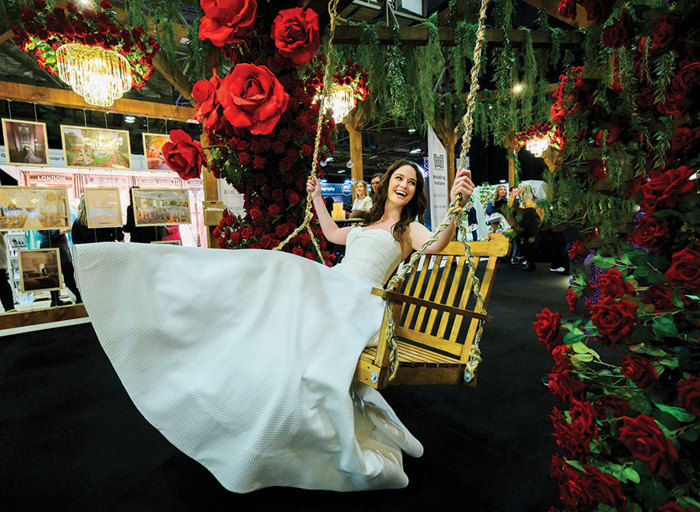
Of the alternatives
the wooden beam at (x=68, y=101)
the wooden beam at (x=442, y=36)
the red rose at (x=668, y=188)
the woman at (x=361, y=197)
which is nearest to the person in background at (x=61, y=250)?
the wooden beam at (x=68, y=101)

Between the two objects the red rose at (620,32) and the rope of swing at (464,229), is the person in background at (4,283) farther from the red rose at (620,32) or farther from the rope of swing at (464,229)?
the red rose at (620,32)

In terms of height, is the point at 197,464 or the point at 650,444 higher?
the point at 650,444

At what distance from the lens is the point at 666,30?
830 millimetres

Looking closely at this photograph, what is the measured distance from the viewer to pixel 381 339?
1.13 meters

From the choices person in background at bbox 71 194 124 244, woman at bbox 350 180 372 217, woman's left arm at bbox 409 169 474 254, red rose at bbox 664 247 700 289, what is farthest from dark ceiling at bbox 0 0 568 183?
red rose at bbox 664 247 700 289

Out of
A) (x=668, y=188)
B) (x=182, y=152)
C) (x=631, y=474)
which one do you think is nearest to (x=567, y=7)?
(x=668, y=188)

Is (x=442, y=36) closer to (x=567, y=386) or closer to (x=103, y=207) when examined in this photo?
(x=567, y=386)

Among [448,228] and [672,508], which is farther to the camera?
[448,228]

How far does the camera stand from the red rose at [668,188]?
31.3 inches

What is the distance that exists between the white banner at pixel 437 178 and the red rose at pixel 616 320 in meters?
5.89

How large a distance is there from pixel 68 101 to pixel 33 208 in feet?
5.18

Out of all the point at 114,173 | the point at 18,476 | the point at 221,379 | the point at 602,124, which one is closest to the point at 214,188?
the point at 114,173

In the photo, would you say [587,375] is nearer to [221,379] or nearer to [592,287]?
[592,287]

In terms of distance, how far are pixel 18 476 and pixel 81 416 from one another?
572 mm
